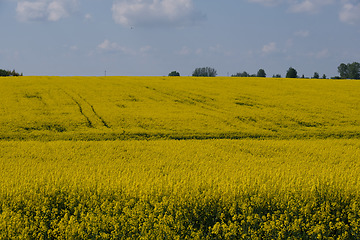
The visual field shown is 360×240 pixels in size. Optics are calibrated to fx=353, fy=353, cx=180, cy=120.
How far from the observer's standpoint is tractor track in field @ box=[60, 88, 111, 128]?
1848cm

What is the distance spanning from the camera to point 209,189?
7.06 meters

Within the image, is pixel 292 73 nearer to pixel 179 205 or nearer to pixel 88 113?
pixel 88 113

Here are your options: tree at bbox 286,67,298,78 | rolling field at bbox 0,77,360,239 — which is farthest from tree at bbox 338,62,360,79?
rolling field at bbox 0,77,360,239

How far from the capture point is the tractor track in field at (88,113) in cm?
1848

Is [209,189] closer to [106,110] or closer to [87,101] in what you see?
[106,110]

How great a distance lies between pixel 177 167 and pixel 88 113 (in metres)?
11.6

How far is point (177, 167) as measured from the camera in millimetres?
10492

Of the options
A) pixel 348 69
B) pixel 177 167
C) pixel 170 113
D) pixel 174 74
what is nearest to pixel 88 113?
pixel 170 113

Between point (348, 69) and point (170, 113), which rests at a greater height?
point (348, 69)

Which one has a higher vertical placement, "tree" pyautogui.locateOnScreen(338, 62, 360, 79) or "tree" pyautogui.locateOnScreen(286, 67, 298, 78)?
"tree" pyautogui.locateOnScreen(338, 62, 360, 79)

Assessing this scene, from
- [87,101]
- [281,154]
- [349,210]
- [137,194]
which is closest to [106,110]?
[87,101]

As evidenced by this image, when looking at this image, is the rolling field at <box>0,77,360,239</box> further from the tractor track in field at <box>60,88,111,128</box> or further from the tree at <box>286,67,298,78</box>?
the tree at <box>286,67,298,78</box>

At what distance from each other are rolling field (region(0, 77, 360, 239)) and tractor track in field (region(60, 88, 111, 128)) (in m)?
0.08

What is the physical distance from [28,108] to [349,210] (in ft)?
63.5
